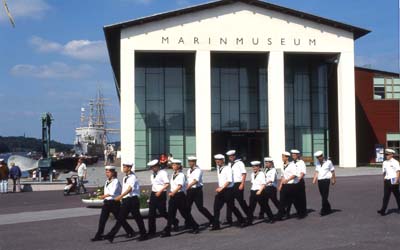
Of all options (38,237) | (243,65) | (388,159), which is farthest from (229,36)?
(38,237)

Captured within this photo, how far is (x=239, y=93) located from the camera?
150ft

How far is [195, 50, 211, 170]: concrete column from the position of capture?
40.8 metres

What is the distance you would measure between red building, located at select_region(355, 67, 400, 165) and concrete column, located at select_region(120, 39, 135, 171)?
65.1ft

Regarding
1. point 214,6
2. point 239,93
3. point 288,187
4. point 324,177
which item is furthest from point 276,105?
point 288,187

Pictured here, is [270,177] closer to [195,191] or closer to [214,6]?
[195,191]

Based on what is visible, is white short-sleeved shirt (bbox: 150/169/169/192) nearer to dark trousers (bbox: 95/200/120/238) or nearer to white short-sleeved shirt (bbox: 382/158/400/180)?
dark trousers (bbox: 95/200/120/238)

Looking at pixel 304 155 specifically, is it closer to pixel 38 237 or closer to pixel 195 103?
pixel 195 103

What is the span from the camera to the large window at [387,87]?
48250 mm

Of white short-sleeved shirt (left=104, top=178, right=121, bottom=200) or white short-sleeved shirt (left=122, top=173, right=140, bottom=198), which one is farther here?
white short-sleeved shirt (left=104, top=178, right=121, bottom=200)

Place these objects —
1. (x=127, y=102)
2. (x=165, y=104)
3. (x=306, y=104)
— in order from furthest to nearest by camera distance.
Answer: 1. (x=306, y=104)
2. (x=165, y=104)
3. (x=127, y=102)

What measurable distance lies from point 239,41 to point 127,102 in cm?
947

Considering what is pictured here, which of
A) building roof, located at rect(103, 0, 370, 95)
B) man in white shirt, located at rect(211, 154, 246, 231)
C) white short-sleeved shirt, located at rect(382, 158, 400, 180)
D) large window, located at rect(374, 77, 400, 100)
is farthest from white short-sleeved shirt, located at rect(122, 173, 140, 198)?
large window, located at rect(374, 77, 400, 100)

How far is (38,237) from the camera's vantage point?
12648 millimetres

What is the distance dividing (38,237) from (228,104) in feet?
110
